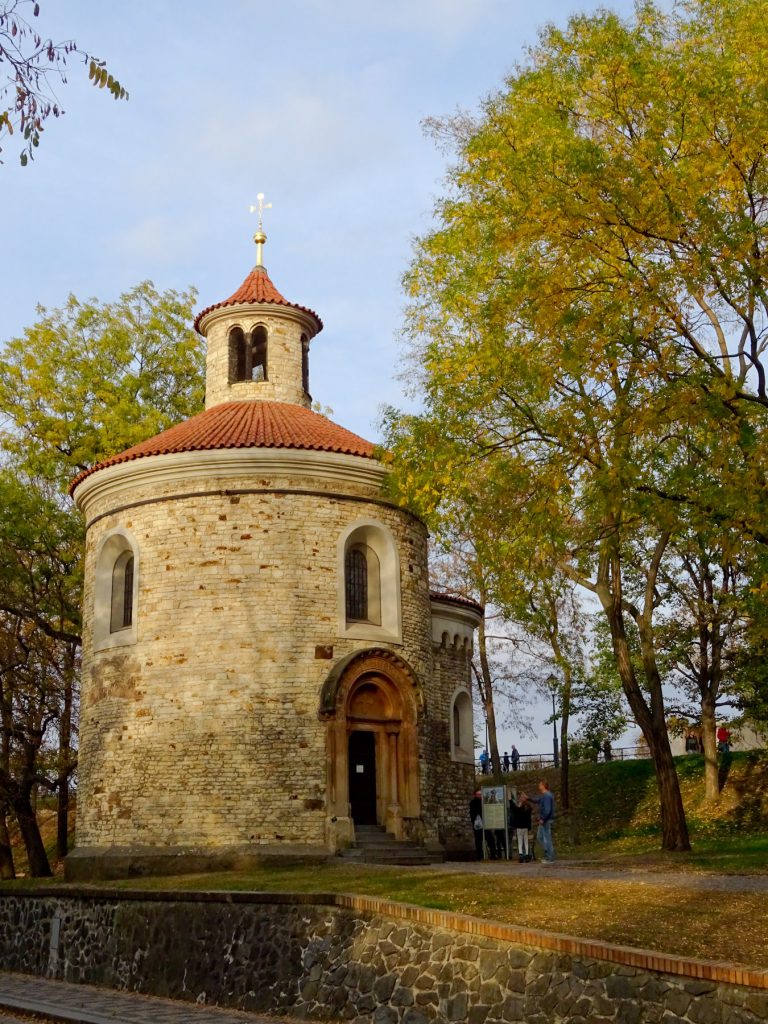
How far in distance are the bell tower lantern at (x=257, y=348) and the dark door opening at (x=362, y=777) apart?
8.25 m

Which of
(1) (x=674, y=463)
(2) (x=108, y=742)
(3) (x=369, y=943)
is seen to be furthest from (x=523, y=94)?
(2) (x=108, y=742)

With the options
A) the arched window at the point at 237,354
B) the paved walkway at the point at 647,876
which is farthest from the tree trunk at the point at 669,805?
the arched window at the point at 237,354

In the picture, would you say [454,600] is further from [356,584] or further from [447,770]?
[356,584]

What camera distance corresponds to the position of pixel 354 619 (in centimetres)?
2288

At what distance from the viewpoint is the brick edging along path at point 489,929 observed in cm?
920

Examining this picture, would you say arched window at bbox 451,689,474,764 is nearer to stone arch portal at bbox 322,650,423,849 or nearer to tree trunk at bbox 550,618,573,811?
stone arch portal at bbox 322,650,423,849

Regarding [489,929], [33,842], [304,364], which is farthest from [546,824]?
[33,842]

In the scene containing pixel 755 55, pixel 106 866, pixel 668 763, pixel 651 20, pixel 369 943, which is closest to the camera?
pixel 369 943

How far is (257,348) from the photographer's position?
88.2 feet

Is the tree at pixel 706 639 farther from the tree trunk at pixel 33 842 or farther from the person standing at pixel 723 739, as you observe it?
the tree trunk at pixel 33 842

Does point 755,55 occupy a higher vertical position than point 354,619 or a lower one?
higher

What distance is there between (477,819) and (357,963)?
12698 mm

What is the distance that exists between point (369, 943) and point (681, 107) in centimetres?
1169

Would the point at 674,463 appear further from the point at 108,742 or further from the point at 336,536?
the point at 108,742
